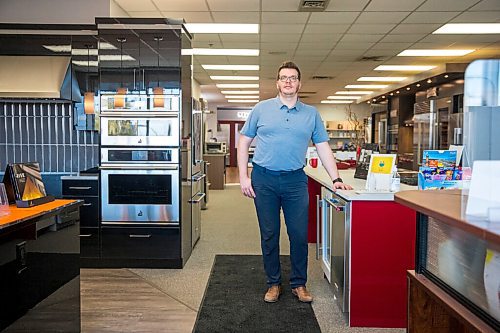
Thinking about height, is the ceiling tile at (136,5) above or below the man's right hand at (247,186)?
above

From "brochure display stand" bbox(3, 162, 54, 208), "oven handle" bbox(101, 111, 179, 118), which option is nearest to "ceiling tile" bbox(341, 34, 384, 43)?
"oven handle" bbox(101, 111, 179, 118)

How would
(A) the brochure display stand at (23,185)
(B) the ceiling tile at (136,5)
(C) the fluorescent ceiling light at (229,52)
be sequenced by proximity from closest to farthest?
(A) the brochure display stand at (23,185)
(B) the ceiling tile at (136,5)
(C) the fluorescent ceiling light at (229,52)

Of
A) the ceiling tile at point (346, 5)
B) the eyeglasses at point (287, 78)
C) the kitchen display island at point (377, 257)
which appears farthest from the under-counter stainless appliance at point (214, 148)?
the kitchen display island at point (377, 257)

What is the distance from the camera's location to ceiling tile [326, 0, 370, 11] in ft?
17.2

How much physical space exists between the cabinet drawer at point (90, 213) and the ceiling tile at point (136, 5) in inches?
87.9

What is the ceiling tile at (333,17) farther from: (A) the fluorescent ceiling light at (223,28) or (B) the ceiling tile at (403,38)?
(B) the ceiling tile at (403,38)

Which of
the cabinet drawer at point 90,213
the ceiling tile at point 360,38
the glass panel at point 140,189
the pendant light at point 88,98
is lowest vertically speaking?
the cabinet drawer at point 90,213

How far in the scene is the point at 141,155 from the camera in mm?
4551

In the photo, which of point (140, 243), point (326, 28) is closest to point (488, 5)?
point (326, 28)

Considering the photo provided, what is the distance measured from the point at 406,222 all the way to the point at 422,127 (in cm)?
833

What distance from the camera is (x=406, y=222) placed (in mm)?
2984

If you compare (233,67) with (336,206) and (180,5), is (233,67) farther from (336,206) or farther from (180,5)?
(336,206)

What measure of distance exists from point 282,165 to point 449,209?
72.2 inches

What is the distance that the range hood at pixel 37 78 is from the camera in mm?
4832
